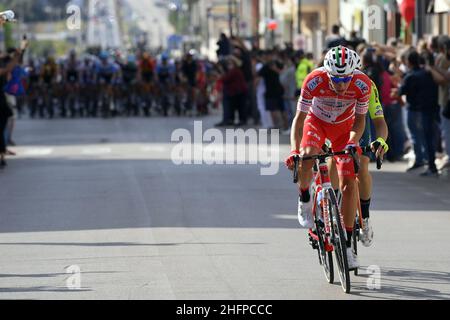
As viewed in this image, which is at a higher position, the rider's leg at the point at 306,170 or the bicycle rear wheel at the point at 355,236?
the rider's leg at the point at 306,170

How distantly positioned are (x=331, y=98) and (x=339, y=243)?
4.79 feet

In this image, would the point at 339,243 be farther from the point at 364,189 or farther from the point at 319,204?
the point at 364,189

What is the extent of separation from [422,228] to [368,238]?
10.0 feet

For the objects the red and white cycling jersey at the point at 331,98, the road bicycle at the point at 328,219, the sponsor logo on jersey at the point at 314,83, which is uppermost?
the sponsor logo on jersey at the point at 314,83

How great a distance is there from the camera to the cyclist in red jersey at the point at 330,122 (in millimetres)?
11883

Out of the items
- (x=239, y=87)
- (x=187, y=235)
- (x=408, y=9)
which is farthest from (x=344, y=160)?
(x=239, y=87)

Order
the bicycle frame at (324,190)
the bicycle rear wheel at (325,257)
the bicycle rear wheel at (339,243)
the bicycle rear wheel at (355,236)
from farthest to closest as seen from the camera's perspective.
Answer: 1. the bicycle rear wheel at (355,236)
2. the bicycle rear wheel at (325,257)
3. the bicycle frame at (324,190)
4. the bicycle rear wheel at (339,243)

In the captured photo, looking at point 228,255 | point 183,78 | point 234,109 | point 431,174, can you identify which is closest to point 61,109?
point 183,78

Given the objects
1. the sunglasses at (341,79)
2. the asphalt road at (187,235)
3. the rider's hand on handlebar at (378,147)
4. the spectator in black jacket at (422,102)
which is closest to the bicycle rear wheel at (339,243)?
the asphalt road at (187,235)

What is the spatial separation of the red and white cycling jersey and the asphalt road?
1.33 m

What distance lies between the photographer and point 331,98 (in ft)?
39.3

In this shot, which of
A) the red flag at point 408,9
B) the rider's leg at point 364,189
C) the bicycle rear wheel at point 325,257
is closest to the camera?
the bicycle rear wheel at point 325,257

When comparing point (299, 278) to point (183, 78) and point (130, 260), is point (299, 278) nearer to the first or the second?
point (130, 260)

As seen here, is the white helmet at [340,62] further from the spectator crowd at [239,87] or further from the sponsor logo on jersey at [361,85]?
the spectator crowd at [239,87]
